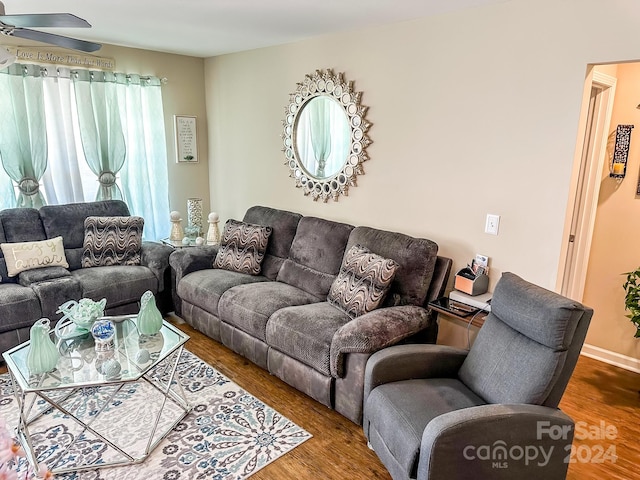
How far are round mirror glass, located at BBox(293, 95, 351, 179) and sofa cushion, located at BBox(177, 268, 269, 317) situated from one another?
1.13 m

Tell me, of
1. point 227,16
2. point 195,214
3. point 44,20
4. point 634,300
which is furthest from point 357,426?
point 195,214

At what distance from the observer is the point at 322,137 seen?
380 cm

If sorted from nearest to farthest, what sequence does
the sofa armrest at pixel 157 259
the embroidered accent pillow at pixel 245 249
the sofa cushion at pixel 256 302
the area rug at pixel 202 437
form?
1. the area rug at pixel 202 437
2. the sofa cushion at pixel 256 302
3. the embroidered accent pillow at pixel 245 249
4. the sofa armrest at pixel 157 259

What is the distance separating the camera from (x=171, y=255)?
3908 mm

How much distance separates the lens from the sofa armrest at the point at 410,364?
221 centimetres

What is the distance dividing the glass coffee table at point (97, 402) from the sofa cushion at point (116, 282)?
78 centimetres

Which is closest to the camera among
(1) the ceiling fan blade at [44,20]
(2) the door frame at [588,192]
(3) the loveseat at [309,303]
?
(1) the ceiling fan blade at [44,20]

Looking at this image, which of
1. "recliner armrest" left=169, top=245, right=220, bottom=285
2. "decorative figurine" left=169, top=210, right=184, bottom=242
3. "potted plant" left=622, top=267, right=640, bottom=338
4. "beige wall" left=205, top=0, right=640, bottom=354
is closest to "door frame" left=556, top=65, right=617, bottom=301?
"potted plant" left=622, top=267, right=640, bottom=338

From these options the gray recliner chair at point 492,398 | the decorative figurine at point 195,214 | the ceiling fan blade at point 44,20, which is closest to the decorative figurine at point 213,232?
the decorative figurine at point 195,214

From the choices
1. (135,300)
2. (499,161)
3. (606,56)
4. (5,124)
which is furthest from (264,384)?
(5,124)

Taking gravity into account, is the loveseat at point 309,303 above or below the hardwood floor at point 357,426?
above

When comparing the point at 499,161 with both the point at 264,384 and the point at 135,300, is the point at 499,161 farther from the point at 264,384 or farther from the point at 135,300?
the point at 135,300

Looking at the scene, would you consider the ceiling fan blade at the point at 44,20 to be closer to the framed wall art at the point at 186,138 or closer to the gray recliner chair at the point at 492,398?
the gray recliner chair at the point at 492,398

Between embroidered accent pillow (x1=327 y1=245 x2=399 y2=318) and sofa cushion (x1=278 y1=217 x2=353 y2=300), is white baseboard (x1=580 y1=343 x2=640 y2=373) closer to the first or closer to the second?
embroidered accent pillow (x1=327 y1=245 x2=399 y2=318)
